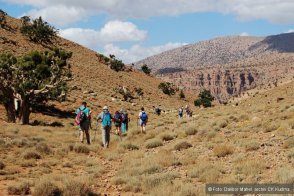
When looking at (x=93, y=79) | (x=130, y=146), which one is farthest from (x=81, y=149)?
(x=93, y=79)

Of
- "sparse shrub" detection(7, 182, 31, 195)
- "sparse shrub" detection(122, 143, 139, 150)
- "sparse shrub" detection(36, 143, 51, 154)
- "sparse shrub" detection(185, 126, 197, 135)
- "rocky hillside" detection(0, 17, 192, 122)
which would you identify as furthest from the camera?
"rocky hillside" detection(0, 17, 192, 122)

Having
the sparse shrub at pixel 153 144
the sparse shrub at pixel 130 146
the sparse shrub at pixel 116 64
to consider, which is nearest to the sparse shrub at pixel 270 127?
the sparse shrub at pixel 153 144

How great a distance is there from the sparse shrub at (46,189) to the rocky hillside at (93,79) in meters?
35.7

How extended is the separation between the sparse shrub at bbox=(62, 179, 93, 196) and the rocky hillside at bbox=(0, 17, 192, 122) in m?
35.5

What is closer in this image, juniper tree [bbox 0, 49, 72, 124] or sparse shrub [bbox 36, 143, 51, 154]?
sparse shrub [bbox 36, 143, 51, 154]

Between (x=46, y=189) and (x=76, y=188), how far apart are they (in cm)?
72

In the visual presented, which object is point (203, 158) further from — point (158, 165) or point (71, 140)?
point (71, 140)

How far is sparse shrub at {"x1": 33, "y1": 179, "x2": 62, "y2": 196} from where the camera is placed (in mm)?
9859

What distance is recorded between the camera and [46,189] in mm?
9922

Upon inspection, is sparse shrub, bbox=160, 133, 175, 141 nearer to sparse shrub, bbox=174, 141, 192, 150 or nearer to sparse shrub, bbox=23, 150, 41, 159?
sparse shrub, bbox=174, 141, 192, 150

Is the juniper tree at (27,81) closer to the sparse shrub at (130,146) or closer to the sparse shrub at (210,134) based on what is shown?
the sparse shrub at (130,146)

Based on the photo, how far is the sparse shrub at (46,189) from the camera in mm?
9859

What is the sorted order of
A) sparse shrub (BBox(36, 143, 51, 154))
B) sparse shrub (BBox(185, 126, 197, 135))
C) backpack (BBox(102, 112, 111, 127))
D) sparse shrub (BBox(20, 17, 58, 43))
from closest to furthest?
1. sparse shrub (BBox(36, 143, 51, 154))
2. backpack (BBox(102, 112, 111, 127))
3. sparse shrub (BBox(185, 126, 197, 135))
4. sparse shrub (BBox(20, 17, 58, 43))

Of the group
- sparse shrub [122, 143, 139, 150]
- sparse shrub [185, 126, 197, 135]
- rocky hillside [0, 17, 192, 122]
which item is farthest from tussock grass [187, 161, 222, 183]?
rocky hillside [0, 17, 192, 122]
